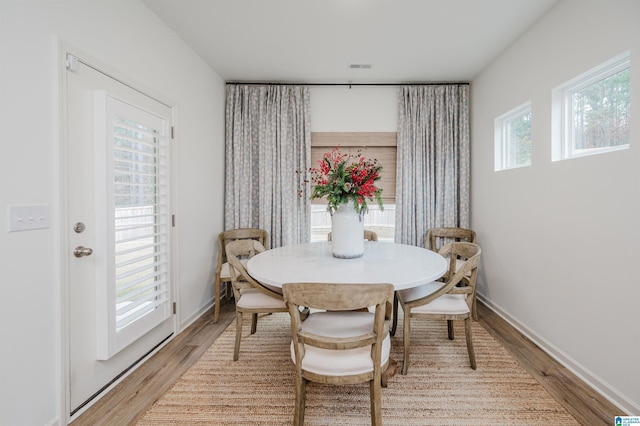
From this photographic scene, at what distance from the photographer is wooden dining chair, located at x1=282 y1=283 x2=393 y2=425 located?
130 centimetres

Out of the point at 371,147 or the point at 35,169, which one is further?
the point at 371,147

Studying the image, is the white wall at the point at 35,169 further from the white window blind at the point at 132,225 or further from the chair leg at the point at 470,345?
the chair leg at the point at 470,345

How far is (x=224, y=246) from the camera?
3412 mm

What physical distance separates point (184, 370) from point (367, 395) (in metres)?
1.33

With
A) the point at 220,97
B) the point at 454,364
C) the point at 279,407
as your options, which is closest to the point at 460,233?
the point at 454,364

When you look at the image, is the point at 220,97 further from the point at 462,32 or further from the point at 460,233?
the point at 460,233

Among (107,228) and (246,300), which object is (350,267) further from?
(107,228)

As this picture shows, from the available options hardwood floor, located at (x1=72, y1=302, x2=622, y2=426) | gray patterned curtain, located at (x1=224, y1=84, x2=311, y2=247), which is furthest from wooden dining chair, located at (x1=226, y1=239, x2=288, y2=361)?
gray patterned curtain, located at (x1=224, y1=84, x2=311, y2=247)

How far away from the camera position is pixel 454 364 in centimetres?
213

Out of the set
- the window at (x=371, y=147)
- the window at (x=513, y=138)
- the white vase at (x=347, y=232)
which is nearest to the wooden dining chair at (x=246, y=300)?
the white vase at (x=347, y=232)

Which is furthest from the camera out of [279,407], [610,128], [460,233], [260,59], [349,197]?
[460,233]

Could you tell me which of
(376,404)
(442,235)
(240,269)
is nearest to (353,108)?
(442,235)

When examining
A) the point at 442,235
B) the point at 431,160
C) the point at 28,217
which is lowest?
the point at 442,235

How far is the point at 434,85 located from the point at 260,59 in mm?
2207
